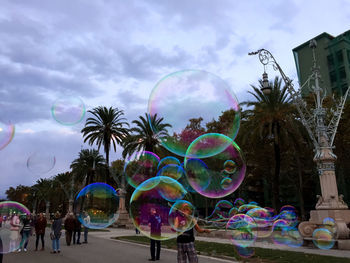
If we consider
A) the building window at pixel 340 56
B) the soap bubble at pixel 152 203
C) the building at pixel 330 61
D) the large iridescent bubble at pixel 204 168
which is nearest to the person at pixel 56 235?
the soap bubble at pixel 152 203

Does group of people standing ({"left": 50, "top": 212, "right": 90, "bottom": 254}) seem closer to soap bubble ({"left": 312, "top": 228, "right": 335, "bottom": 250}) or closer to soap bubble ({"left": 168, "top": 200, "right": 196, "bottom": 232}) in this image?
soap bubble ({"left": 168, "top": 200, "right": 196, "bottom": 232})

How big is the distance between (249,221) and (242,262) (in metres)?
3.83

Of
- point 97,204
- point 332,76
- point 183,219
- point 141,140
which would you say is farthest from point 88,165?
point 332,76

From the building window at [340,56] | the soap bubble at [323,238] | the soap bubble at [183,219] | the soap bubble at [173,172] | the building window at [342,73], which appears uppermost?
the building window at [340,56]

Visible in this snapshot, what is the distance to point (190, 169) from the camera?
1386cm

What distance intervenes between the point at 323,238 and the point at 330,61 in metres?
54.5

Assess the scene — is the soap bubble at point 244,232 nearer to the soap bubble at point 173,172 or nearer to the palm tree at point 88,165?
the soap bubble at point 173,172

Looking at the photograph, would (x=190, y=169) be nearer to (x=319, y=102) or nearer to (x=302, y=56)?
(x=319, y=102)

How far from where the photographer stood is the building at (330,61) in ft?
179

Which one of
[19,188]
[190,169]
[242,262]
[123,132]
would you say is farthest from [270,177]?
[19,188]

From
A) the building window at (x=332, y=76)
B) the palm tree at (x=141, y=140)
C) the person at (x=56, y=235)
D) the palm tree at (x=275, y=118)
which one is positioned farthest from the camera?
the building window at (x=332, y=76)

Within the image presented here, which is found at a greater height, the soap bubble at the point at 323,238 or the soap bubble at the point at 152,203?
the soap bubble at the point at 152,203

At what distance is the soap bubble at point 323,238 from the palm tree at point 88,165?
35.9 meters

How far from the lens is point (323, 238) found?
523 inches
